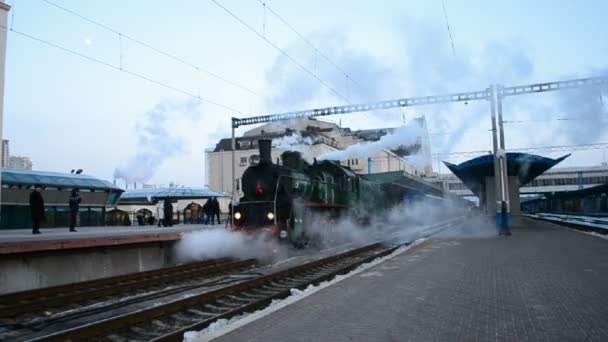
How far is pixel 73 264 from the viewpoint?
12359 mm

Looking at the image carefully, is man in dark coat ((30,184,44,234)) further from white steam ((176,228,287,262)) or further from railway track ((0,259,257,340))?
railway track ((0,259,257,340))

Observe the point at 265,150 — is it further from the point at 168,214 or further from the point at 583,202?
the point at 583,202

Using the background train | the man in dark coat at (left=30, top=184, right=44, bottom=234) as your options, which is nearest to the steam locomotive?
the man in dark coat at (left=30, top=184, right=44, bottom=234)

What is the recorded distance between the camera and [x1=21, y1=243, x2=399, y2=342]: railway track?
6.15 m

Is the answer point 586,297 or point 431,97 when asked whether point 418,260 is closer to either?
point 586,297

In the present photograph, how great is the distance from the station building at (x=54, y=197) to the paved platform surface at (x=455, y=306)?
1640cm

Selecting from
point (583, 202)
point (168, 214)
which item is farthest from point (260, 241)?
point (583, 202)

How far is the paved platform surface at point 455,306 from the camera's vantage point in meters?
5.81

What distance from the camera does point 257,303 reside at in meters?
7.89

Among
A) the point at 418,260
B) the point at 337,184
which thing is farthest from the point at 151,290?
the point at 337,184

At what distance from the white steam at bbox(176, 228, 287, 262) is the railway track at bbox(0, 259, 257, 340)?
8.58 ft

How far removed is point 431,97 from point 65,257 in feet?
64.3

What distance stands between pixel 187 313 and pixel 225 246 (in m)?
8.45

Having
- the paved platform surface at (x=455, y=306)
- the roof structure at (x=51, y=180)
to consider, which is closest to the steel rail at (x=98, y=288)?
the paved platform surface at (x=455, y=306)
